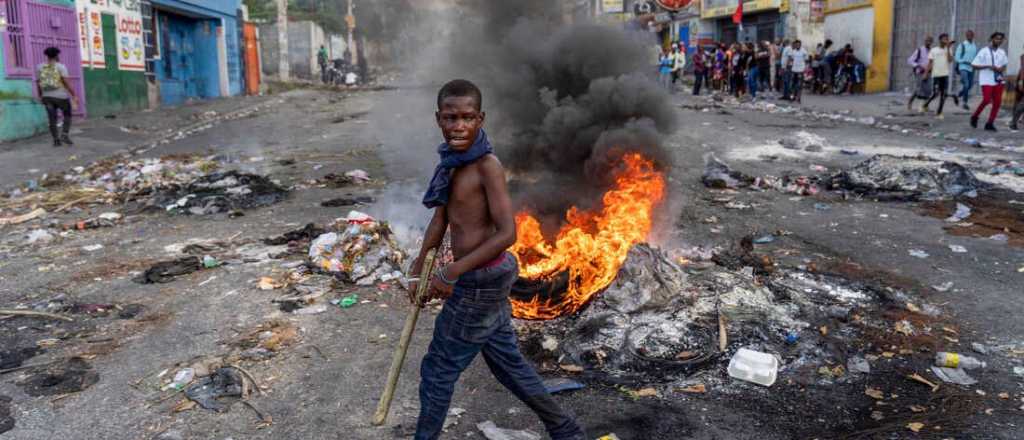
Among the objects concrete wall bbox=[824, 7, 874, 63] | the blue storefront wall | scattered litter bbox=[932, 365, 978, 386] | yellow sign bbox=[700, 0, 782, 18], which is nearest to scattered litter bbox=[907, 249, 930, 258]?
scattered litter bbox=[932, 365, 978, 386]

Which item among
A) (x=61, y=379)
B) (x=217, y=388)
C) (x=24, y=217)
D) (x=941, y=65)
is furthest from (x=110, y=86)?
(x=941, y=65)

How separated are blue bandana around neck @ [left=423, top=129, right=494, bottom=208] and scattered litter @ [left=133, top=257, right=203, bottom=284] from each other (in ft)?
11.1

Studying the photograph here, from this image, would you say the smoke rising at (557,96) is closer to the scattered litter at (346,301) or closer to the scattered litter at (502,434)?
the scattered litter at (346,301)

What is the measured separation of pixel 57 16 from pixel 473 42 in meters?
10.5

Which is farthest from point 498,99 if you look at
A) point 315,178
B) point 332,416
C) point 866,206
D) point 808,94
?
point 808,94

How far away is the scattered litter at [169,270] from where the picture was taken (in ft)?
16.9

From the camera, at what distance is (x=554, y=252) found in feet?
16.4

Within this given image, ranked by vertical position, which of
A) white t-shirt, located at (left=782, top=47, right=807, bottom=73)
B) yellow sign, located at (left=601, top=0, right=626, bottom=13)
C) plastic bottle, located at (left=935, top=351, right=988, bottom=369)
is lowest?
plastic bottle, located at (left=935, top=351, right=988, bottom=369)

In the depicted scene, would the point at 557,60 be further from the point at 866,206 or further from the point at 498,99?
the point at 866,206

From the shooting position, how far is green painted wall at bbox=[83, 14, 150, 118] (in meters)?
15.4

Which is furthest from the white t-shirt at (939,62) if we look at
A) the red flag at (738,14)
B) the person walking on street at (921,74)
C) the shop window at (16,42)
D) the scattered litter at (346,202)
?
the shop window at (16,42)

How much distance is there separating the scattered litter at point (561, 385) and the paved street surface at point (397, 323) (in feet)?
0.18

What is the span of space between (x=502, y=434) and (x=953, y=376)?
2.29 m

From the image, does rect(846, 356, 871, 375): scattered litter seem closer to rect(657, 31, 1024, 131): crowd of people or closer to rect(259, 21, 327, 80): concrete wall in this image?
rect(657, 31, 1024, 131): crowd of people
